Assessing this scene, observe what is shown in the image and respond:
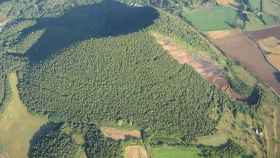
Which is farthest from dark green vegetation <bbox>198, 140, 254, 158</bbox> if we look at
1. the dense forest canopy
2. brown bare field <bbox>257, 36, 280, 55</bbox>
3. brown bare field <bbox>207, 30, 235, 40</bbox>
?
brown bare field <bbox>207, 30, 235, 40</bbox>

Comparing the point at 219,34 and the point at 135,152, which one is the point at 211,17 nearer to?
the point at 219,34

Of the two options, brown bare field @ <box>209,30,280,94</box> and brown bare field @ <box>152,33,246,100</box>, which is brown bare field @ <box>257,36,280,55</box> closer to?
brown bare field @ <box>209,30,280,94</box>

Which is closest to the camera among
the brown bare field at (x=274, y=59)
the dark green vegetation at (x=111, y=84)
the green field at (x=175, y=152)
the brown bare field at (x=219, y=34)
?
the green field at (x=175, y=152)

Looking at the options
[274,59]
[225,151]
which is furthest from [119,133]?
[274,59]

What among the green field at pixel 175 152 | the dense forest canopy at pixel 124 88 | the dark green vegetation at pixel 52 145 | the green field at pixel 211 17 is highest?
the green field at pixel 211 17

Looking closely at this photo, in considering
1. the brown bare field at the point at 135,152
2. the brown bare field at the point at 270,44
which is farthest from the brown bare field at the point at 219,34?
the brown bare field at the point at 135,152

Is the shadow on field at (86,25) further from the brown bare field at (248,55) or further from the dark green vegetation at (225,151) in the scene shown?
the dark green vegetation at (225,151)

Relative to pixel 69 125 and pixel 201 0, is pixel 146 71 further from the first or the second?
pixel 201 0
